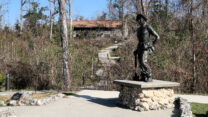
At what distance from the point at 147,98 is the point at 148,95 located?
110mm

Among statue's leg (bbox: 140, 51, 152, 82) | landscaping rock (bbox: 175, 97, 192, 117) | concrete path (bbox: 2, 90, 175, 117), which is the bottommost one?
concrete path (bbox: 2, 90, 175, 117)

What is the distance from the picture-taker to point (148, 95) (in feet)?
25.0

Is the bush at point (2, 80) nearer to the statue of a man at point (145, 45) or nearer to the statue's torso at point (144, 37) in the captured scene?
the statue of a man at point (145, 45)

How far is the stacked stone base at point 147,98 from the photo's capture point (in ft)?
25.0

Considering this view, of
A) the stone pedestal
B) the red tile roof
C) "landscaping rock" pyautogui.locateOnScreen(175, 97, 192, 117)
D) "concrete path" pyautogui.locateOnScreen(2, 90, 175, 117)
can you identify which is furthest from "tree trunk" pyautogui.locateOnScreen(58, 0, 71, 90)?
the red tile roof

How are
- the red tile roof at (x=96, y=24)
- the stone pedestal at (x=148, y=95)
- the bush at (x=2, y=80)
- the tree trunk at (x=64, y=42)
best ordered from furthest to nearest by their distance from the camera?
the red tile roof at (x=96, y=24) → the bush at (x=2, y=80) → the tree trunk at (x=64, y=42) → the stone pedestal at (x=148, y=95)

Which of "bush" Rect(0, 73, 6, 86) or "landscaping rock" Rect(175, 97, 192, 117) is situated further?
"bush" Rect(0, 73, 6, 86)

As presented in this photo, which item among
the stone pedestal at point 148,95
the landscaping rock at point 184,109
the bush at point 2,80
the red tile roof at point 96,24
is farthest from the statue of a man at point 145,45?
the red tile roof at point 96,24

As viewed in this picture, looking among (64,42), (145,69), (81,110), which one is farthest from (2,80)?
(145,69)

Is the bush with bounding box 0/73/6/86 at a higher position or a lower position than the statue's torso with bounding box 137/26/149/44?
lower

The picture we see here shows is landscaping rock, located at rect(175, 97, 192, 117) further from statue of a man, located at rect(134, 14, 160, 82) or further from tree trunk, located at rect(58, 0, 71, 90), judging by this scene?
tree trunk, located at rect(58, 0, 71, 90)

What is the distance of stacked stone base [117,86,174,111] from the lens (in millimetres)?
7605

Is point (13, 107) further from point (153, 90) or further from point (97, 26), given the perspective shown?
point (97, 26)

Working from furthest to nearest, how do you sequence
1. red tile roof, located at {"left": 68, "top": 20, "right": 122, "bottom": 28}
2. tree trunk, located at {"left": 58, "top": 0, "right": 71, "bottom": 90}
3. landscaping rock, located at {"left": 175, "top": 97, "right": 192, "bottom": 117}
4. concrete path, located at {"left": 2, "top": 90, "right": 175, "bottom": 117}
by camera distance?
red tile roof, located at {"left": 68, "top": 20, "right": 122, "bottom": 28}
tree trunk, located at {"left": 58, "top": 0, "right": 71, "bottom": 90}
concrete path, located at {"left": 2, "top": 90, "right": 175, "bottom": 117}
landscaping rock, located at {"left": 175, "top": 97, "right": 192, "bottom": 117}
